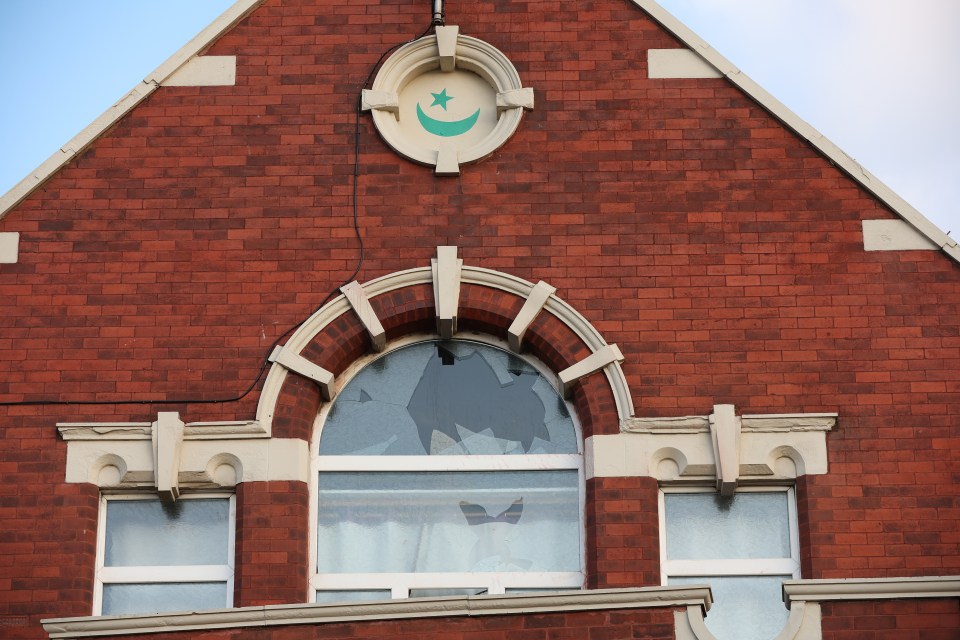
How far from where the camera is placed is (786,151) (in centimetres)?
1684

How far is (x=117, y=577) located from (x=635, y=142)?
17.4 feet

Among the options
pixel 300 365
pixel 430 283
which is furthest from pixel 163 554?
pixel 430 283

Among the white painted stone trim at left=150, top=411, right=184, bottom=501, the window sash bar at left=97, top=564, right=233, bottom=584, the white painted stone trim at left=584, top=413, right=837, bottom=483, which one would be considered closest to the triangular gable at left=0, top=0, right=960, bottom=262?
the white painted stone trim at left=584, top=413, right=837, bottom=483

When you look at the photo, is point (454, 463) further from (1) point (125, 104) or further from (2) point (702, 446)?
(1) point (125, 104)

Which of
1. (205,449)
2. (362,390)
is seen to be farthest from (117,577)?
(362,390)

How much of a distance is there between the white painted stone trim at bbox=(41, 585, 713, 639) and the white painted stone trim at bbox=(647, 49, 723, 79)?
17.1 ft

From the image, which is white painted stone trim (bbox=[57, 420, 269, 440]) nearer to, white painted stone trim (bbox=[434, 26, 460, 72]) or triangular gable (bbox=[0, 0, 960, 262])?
triangular gable (bbox=[0, 0, 960, 262])

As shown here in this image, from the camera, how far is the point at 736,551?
51.8 feet

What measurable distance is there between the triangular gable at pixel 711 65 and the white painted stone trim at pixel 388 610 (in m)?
4.35

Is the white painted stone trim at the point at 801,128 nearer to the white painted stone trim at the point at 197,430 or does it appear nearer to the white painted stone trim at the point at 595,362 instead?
the white painted stone trim at the point at 595,362

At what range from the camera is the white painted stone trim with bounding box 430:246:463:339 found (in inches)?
642

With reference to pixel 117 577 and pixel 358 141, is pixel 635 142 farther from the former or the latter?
pixel 117 577

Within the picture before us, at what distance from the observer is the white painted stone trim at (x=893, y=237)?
53.9ft

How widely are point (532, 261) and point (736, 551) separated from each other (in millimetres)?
2739
